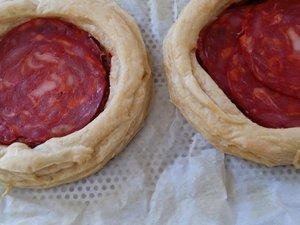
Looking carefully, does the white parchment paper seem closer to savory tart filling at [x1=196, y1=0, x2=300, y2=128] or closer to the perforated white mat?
the perforated white mat

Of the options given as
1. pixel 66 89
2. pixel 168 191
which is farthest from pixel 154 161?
pixel 66 89

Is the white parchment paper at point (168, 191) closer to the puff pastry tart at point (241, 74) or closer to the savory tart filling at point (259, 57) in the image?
the puff pastry tart at point (241, 74)

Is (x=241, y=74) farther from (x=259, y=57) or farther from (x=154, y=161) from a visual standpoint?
(x=154, y=161)

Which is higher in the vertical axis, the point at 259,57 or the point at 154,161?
the point at 259,57

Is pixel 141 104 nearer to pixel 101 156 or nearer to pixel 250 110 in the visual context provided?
pixel 101 156

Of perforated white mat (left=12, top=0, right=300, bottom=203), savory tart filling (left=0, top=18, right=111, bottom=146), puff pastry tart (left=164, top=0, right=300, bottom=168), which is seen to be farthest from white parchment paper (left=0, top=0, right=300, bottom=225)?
savory tart filling (left=0, top=18, right=111, bottom=146)

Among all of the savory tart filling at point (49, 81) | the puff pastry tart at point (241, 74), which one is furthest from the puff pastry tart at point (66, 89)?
the puff pastry tart at point (241, 74)

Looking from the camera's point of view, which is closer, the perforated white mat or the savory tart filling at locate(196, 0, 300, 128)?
the savory tart filling at locate(196, 0, 300, 128)
